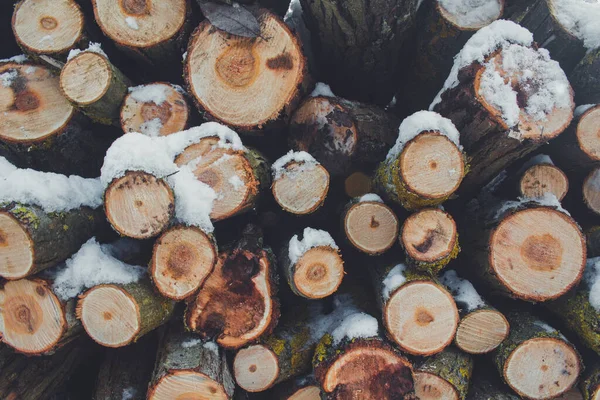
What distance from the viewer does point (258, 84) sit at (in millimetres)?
2172

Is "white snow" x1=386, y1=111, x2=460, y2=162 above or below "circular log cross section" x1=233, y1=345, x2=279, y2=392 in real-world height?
above

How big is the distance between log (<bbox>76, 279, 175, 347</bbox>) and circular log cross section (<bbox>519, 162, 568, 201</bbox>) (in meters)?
2.16

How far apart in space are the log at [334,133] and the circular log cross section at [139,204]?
0.93m

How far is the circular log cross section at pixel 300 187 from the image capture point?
2.10 metres

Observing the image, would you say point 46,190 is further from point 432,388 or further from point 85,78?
point 432,388

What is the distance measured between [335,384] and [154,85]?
1.89 meters

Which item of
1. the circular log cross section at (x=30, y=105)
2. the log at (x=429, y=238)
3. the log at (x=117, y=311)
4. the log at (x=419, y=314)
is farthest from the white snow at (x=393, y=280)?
the circular log cross section at (x=30, y=105)

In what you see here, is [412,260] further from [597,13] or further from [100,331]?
[597,13]

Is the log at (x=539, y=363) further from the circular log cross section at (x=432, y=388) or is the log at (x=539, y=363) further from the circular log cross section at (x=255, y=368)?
the circular log cross section at (x=255, y=368)

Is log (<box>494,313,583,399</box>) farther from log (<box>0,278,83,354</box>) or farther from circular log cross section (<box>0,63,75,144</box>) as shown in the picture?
circular log cross section (<box>0,63,75,144</box>)

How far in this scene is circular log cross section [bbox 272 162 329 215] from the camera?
82.6 inches

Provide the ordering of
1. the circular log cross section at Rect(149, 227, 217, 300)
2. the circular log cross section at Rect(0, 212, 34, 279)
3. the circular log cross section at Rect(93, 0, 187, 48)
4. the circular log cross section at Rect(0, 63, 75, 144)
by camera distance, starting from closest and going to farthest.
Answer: the circular log cross section at Rect(0, 212, 34, 279), the circular log cross section at Rect(149, 227, 217, 300), the circular log cross section at Rect(93, 0, 187, 48), the circular log cross section at Rect(0, 63, 75, 144)

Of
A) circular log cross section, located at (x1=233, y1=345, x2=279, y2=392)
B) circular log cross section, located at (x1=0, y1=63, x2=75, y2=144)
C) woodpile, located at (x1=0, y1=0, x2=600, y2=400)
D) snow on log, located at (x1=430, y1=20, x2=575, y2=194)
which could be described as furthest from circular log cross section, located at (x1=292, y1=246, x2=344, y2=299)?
circular log cross section, located at (x1=0, y1=63, x2=75, y2=144)

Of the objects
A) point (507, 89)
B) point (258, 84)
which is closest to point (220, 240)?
point (258, 84)
